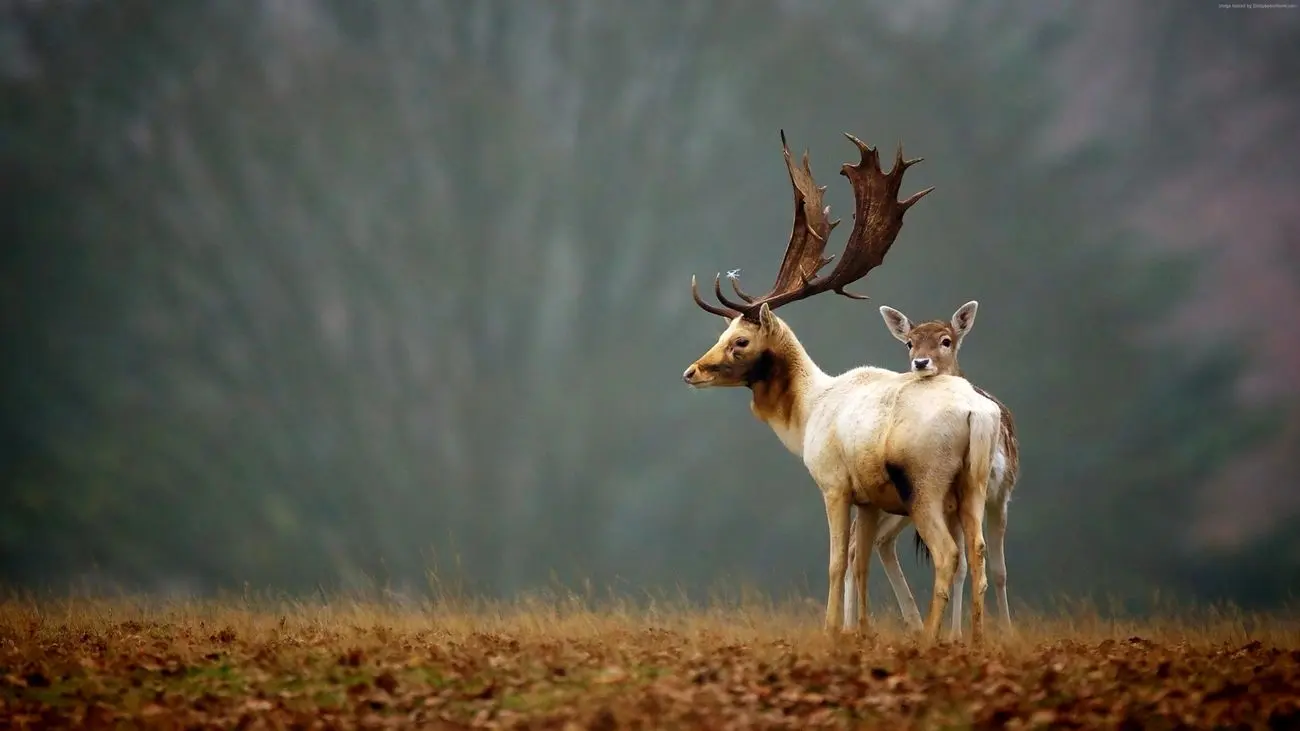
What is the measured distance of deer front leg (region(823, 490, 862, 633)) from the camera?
10.1 meters

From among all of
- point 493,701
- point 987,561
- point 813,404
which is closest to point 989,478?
point 987,561

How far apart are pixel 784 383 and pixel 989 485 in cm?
188

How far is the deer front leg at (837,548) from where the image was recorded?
10.1 meters

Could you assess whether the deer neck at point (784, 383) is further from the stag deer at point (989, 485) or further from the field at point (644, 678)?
the field at point (644, 678)

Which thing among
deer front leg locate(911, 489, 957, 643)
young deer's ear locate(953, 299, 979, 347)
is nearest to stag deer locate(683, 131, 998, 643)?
deer front leg locate(911, 489, 957, 643)

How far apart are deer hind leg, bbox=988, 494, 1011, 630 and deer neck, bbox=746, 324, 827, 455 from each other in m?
1.68

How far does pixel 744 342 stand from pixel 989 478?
230 centimetres

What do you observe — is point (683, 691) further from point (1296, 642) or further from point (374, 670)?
point (1296, 642)

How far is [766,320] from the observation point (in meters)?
11.2

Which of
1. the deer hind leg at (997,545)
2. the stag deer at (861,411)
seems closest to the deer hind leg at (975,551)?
the stag deer at (861,411)

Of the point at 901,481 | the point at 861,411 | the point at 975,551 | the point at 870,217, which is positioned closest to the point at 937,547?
the point at 975,551

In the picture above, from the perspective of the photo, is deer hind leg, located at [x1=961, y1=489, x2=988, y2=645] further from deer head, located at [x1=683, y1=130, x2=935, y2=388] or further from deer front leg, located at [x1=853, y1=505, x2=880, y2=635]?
deer head, located at [x1=683, y1=130, x2=935, y2=388]

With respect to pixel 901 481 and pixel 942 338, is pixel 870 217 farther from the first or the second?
pixel 901 481

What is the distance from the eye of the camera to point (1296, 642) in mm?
10273
